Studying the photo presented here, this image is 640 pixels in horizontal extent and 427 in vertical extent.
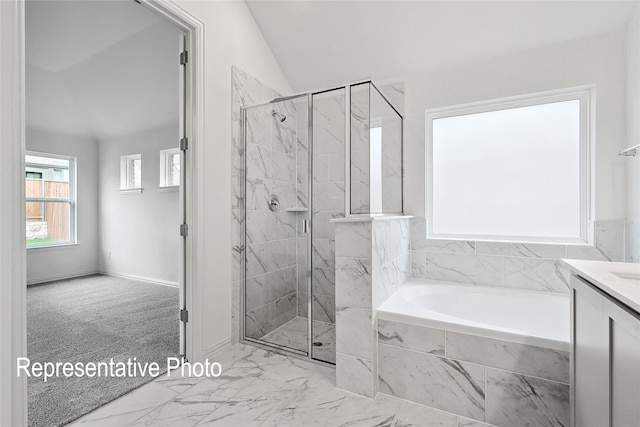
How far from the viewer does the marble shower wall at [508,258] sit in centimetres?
206

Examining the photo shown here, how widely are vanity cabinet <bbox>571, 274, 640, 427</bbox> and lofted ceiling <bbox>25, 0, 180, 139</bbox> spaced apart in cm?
321

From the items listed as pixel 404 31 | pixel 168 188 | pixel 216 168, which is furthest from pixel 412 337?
pixel 168 188

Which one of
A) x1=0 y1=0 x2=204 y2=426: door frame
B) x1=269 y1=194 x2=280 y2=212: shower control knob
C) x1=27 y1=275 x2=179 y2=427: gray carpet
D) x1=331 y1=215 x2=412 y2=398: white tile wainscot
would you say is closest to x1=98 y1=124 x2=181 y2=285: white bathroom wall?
x1=27 y1=275 x2=179 y2=427: gray carpet

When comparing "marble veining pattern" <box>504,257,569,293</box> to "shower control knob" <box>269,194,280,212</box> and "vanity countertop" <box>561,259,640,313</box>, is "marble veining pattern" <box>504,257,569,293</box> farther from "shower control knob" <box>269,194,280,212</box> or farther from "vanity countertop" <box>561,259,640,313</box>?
"shower control knob" <box>269,194,280,212</box>

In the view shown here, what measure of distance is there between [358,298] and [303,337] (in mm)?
841

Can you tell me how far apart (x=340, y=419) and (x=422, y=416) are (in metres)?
0.43

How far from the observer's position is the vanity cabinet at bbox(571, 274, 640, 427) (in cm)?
76

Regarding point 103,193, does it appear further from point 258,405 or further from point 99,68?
point 258,405

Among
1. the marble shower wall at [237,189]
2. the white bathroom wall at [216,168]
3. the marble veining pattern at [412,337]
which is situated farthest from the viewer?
the marble shower wall at [237,189]

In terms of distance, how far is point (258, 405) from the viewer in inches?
65.4

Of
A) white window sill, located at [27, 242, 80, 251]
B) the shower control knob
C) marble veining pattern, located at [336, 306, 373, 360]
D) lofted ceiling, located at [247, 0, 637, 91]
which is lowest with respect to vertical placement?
marble veining pattern, located at [336, 306, 373, 360]

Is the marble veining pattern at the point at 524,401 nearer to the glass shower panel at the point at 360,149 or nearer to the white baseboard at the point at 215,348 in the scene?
the glass shower panel at the point at 360,149

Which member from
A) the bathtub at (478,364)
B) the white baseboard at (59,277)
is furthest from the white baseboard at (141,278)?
the bathtub at (478,364)

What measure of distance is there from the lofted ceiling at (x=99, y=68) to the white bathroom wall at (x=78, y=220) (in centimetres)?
18
